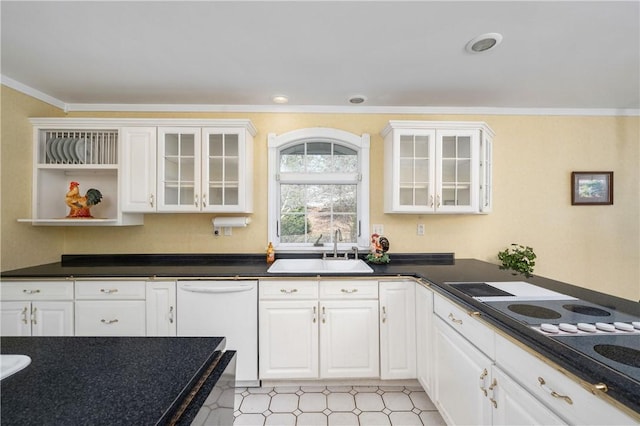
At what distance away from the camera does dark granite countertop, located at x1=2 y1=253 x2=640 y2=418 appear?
768 millimetres

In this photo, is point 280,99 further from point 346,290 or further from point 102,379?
point 102,379

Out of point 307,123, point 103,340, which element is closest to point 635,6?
point 307,123

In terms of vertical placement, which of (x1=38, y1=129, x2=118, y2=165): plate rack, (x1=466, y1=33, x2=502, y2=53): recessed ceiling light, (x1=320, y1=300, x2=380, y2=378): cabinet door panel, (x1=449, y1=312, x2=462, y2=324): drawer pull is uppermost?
(x1=466, y1=33, x2=502, y2=53): recessed ceiling light

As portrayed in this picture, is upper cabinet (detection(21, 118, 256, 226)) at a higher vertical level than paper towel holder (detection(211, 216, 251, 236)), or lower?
higher

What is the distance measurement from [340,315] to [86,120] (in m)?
2.71

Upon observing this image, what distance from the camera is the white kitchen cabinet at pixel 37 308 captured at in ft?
6.34

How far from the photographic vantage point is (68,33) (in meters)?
Answer: 1.62

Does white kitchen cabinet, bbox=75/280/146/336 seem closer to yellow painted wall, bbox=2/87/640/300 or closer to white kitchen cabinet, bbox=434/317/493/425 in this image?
yellow painted wall, bbox=2/87/640/300

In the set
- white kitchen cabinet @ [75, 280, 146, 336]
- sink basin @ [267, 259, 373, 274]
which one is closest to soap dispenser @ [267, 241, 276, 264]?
sink basin @ [267, 259, 373, 274]

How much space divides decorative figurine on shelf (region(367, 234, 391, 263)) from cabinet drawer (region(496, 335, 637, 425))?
133cm

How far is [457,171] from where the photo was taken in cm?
242

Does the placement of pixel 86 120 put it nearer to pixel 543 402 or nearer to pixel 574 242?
pixel 543 402

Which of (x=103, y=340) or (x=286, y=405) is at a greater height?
(x=103, y=340)

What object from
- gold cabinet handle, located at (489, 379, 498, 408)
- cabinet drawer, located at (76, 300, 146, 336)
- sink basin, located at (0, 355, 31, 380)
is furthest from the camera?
cabinet drawer, located at (76, 300, 146, 336)
